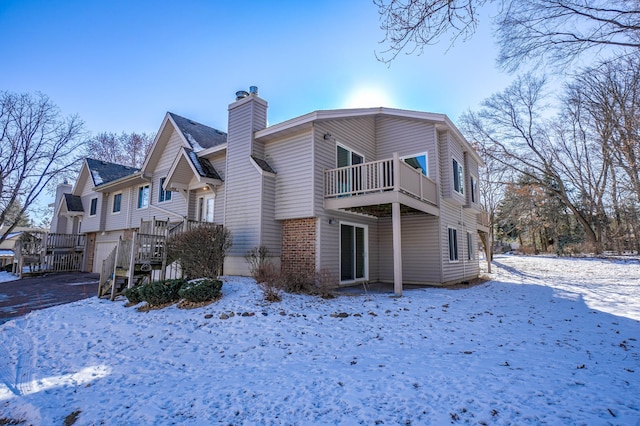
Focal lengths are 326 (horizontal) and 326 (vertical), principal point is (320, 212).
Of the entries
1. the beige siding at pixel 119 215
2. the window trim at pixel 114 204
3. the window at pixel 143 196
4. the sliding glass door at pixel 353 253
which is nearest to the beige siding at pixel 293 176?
the sliding glass door at pixel 353 253

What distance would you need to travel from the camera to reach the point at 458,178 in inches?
550

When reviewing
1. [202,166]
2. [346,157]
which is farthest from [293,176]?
[202,166]

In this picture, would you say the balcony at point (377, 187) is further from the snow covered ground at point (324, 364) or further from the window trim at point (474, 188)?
the window trim at point (474, 188)

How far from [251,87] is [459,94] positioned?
25.5 feet

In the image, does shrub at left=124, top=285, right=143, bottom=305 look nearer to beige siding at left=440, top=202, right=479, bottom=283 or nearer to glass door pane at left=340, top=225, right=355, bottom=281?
glass door pane at left=340, top=225, right=355, bottom=281

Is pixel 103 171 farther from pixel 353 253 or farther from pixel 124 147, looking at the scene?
pixel 353 253

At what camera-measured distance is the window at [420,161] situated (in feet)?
40.4

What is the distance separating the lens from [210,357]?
492 centimetres

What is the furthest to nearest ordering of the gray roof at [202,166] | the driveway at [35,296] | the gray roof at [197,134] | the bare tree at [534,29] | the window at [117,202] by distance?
the window at [117,202] < the gray roof at [197,134] < the gray roof at [202,166] < the driveway at [35,296] < the bare tree at [534,29]

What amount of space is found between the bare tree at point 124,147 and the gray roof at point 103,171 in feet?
28.9

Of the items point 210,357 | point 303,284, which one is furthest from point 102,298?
point 210,357

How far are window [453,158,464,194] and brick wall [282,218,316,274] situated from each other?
21.1 feet

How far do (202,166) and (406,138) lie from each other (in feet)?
26.6

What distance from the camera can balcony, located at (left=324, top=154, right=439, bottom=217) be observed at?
969 cm
